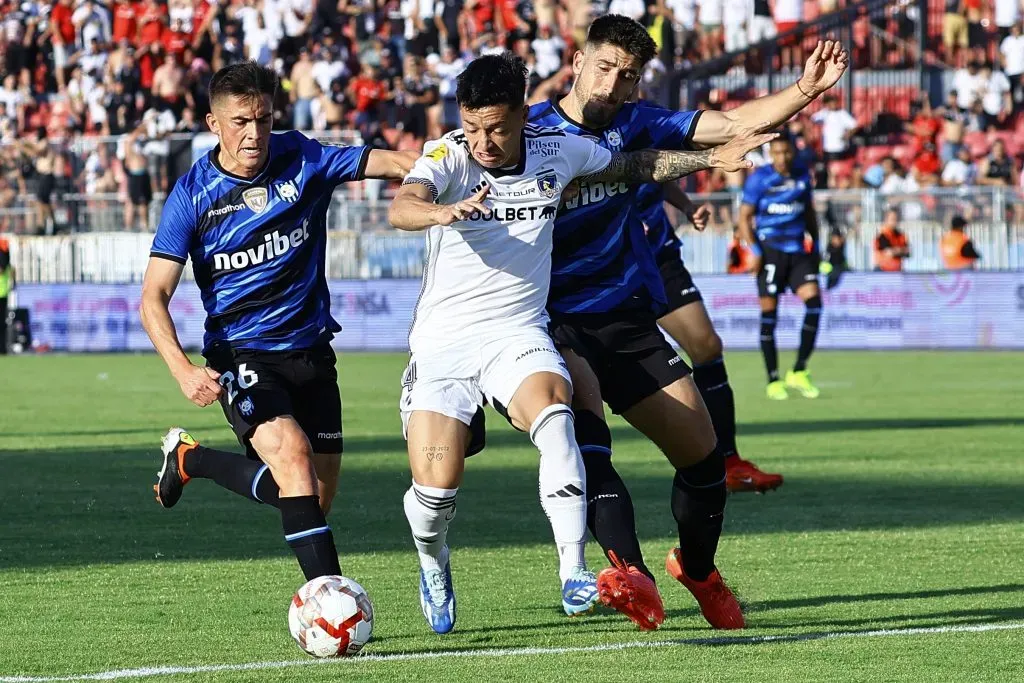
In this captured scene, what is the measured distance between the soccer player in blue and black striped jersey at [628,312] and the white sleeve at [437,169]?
71cm

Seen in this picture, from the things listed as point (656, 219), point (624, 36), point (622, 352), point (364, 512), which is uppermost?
point (624, 36)

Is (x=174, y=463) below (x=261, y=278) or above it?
below

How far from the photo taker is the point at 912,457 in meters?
12.0

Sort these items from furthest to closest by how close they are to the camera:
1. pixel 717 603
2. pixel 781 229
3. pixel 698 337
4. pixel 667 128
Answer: pixel 781 229, pixel 698 337, pixel 667 128, pixel 717 603

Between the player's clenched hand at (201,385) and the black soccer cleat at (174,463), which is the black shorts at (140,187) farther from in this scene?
the player's clenched hand at (201,385)

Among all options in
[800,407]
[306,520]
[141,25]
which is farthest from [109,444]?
[141,25]

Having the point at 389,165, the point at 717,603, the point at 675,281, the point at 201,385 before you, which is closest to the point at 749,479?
the point at 675,281

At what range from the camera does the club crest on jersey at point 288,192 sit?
6.36 m

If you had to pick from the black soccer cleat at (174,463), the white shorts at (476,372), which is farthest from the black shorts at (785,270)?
the white shorts at (476,372)

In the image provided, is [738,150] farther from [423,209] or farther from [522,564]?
[522,564]

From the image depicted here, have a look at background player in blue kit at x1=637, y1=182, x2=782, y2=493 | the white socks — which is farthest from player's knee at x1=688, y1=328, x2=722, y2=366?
the white socks

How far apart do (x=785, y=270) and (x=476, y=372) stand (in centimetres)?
1089

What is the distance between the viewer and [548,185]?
6.04m

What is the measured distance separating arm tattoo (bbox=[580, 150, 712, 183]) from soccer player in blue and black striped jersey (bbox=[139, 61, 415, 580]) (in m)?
0.81
